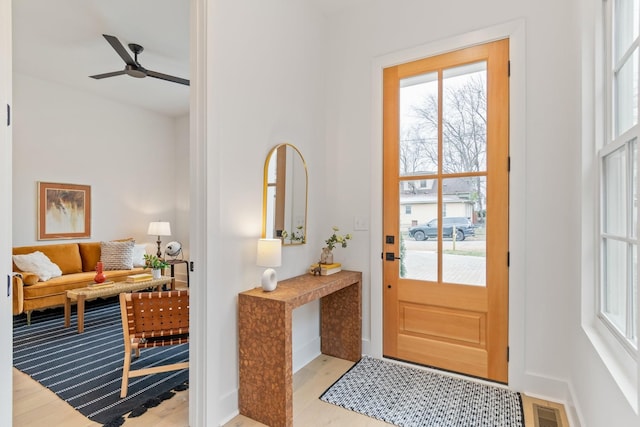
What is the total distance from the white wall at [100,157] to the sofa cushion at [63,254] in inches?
8.9

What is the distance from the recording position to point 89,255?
4.73 meters

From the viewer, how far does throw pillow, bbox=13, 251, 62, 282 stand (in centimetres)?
386

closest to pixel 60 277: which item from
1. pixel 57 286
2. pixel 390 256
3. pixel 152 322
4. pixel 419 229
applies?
pixel 57 286

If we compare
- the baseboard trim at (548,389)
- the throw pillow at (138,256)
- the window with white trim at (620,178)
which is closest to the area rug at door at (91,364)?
the throw pillow at (138,256)

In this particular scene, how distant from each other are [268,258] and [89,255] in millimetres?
3940

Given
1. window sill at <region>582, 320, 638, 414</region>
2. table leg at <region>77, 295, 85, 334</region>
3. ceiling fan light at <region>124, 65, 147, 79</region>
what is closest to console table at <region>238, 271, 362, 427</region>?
window sill at <region>582, 320, 638, 414</region>

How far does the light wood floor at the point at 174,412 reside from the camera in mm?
1958

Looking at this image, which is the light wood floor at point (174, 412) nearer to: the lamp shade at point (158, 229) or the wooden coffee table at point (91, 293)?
the wooden coffee table at point (91, 293)

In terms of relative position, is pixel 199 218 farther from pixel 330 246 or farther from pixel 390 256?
pixel 390 256

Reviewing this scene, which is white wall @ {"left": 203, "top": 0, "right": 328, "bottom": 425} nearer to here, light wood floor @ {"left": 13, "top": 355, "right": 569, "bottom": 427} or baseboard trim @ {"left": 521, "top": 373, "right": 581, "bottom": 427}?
light wood floor @ {"left": 13, "top": 355, "right": 569, "bottom": 427}

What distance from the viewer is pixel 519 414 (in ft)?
6.57

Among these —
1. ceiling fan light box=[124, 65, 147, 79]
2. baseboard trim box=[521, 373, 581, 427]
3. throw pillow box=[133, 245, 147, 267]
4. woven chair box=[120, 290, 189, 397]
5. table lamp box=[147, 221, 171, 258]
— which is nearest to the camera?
baseboard trim box=[521, 373, 581, 427]

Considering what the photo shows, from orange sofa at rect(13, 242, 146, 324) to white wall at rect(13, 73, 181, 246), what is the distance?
0.28m

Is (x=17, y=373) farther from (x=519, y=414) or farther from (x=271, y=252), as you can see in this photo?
(x=519, y=414)
